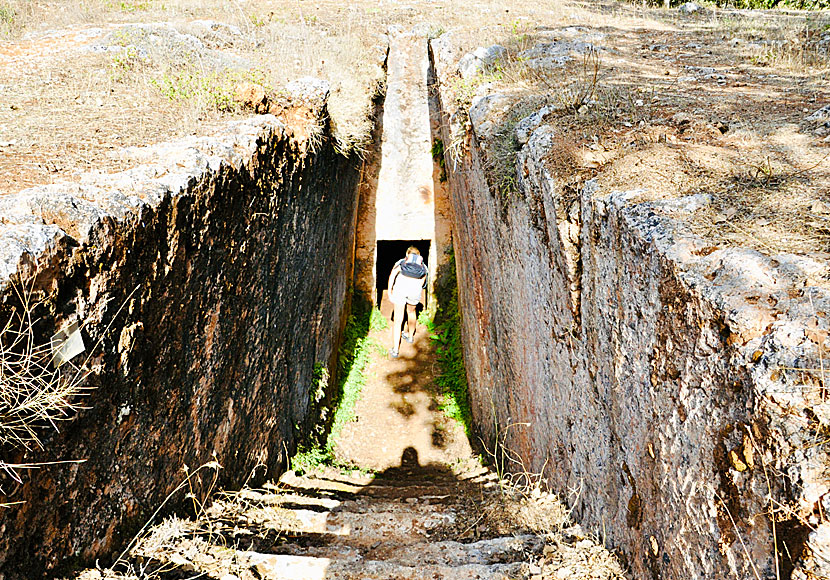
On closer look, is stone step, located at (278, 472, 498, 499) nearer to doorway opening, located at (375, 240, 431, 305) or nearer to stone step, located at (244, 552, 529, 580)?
stone step, located at (244, 552, 529, 580)

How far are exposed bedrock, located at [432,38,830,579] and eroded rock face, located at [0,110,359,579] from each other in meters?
1.89

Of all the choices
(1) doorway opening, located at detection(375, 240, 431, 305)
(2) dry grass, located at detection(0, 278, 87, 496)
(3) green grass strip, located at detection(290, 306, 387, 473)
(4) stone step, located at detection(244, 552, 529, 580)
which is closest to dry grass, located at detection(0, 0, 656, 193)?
(2) dry grass, located at detection(0, 278, 87, 496)

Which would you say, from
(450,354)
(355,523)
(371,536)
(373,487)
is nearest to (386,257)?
(450,354)

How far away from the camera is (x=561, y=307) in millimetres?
3180

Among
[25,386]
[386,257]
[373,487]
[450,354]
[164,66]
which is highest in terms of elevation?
[164,66]

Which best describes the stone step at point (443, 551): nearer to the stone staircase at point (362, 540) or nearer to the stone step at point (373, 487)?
the stone staircase at point (362, 540)

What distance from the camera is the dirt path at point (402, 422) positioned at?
21.0 ft

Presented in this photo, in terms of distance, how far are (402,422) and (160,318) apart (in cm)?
471

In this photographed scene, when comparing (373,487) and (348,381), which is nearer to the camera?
(373,487)

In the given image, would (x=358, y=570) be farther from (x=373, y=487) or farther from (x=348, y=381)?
(x=348, y=381)

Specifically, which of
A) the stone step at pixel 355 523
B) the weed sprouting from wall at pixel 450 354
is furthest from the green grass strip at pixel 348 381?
the stone step at pixel 355 523

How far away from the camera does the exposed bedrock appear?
1.41 metres

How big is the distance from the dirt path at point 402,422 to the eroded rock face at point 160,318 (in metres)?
1.60

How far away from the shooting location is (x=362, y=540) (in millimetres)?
3223
